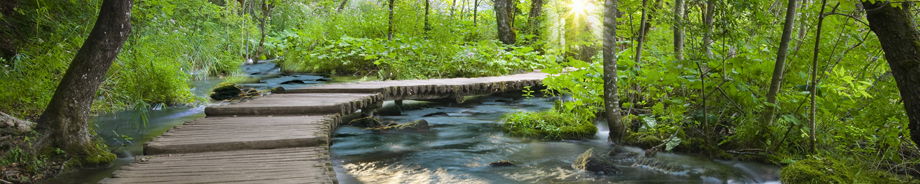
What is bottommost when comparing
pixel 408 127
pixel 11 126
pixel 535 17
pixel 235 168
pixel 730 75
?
pixel 408 127

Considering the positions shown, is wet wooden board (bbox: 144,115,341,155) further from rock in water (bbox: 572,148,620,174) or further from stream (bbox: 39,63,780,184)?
rock in water (bbox: 572,148,620,174)

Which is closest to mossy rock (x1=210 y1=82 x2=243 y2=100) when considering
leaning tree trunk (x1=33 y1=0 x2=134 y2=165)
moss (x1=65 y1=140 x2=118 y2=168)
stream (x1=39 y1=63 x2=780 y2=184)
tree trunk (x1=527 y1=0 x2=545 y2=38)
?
stream (x1=39 y1=63 x2=780 y2=184)

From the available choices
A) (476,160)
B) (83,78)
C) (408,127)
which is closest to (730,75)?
(476,160)

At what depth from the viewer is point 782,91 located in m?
4.95

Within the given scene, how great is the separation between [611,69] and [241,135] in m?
3.63

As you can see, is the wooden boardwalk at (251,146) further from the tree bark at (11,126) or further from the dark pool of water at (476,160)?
the tree bark at (11,126)

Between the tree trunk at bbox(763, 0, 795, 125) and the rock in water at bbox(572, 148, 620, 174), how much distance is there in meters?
1.45

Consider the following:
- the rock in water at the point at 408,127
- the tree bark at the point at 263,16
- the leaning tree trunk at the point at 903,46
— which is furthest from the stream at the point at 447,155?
the tree bark at the point at 263,16

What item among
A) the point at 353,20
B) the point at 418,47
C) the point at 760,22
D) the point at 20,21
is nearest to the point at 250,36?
the point at 353,20

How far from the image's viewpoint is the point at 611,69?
559cm

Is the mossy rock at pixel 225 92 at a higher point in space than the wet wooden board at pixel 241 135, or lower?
higher

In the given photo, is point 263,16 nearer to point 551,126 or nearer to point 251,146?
point 551,126

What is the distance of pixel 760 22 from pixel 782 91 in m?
0.81

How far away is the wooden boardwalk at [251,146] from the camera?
328cm
